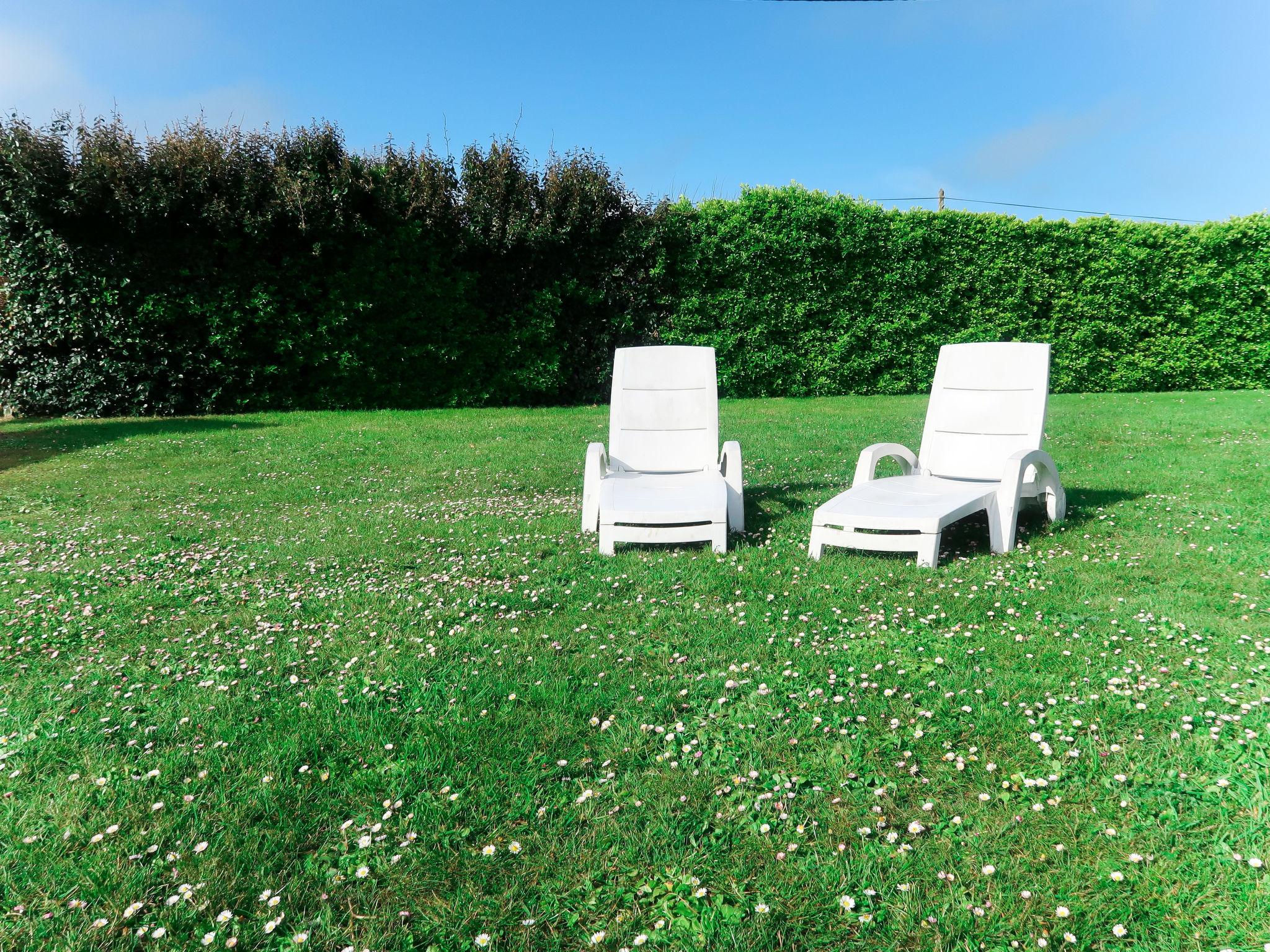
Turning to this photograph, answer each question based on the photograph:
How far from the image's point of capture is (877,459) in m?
6.73

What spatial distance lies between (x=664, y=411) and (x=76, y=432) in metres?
9.55

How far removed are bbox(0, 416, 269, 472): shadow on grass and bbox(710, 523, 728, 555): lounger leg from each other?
8673 mm

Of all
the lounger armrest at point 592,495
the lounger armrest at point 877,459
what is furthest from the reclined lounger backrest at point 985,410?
the lounger armrest at point 592,495

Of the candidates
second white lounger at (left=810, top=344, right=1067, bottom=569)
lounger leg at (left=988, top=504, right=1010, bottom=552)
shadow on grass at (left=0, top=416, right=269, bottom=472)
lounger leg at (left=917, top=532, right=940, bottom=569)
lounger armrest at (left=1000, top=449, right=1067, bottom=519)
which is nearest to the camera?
lounger leg at (left=917, top=532, right=940, bottom=569)

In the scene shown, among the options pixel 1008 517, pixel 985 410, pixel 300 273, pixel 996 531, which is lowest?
pixel 996 531

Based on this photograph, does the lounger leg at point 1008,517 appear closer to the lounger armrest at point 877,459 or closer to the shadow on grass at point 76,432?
the lounger armrest at point 877,459

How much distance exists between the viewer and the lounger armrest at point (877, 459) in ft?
21.4

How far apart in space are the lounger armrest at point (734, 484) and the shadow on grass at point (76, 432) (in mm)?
8504

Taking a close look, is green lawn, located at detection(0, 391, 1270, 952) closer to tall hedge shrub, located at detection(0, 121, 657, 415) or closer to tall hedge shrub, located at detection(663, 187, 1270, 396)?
tall hedge shrub, located at detection(0, 121, 657, 415)

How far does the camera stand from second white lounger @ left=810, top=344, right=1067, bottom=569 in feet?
18.0

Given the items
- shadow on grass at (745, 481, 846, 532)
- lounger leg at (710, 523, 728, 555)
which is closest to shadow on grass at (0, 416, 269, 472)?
shadow on grass at (745, 481, 846, 532)

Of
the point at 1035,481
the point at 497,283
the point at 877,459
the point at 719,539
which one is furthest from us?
the point at 497,283

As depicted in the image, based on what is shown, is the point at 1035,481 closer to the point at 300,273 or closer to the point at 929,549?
the point at 929,549

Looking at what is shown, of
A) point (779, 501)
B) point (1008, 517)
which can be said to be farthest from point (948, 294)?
point (1008, 517)
